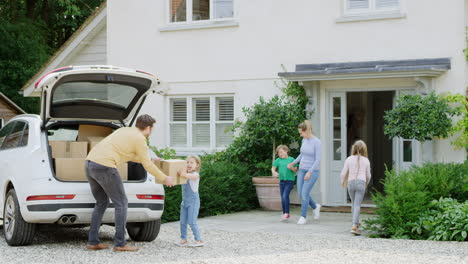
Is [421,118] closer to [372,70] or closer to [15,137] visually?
[372,70]

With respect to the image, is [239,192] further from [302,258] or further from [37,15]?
[37,15]

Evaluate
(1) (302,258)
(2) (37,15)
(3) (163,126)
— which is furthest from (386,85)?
(2) (37,15)

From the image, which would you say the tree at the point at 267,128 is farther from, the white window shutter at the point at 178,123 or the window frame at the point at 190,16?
the window frame at the point at 190,16

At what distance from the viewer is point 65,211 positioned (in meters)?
8.83

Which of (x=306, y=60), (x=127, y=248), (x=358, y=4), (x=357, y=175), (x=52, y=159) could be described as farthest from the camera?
(x=306, y=60)

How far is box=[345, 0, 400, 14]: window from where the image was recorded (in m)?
13.9

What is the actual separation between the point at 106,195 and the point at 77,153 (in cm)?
124

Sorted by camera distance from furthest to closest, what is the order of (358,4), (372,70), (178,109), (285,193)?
(178,109)
(358,4)
(372,70)
(285,193)

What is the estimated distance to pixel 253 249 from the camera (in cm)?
928

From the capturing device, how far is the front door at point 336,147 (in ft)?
46.6

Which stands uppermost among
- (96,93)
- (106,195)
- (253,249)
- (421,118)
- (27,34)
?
(27,34)

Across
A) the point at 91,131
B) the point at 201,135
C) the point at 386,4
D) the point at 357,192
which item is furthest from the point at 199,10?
the point at 357,192

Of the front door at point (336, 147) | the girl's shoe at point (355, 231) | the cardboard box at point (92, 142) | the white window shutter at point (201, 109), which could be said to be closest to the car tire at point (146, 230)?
the cardboard box at point (92, 142)

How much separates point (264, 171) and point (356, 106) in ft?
8.98
